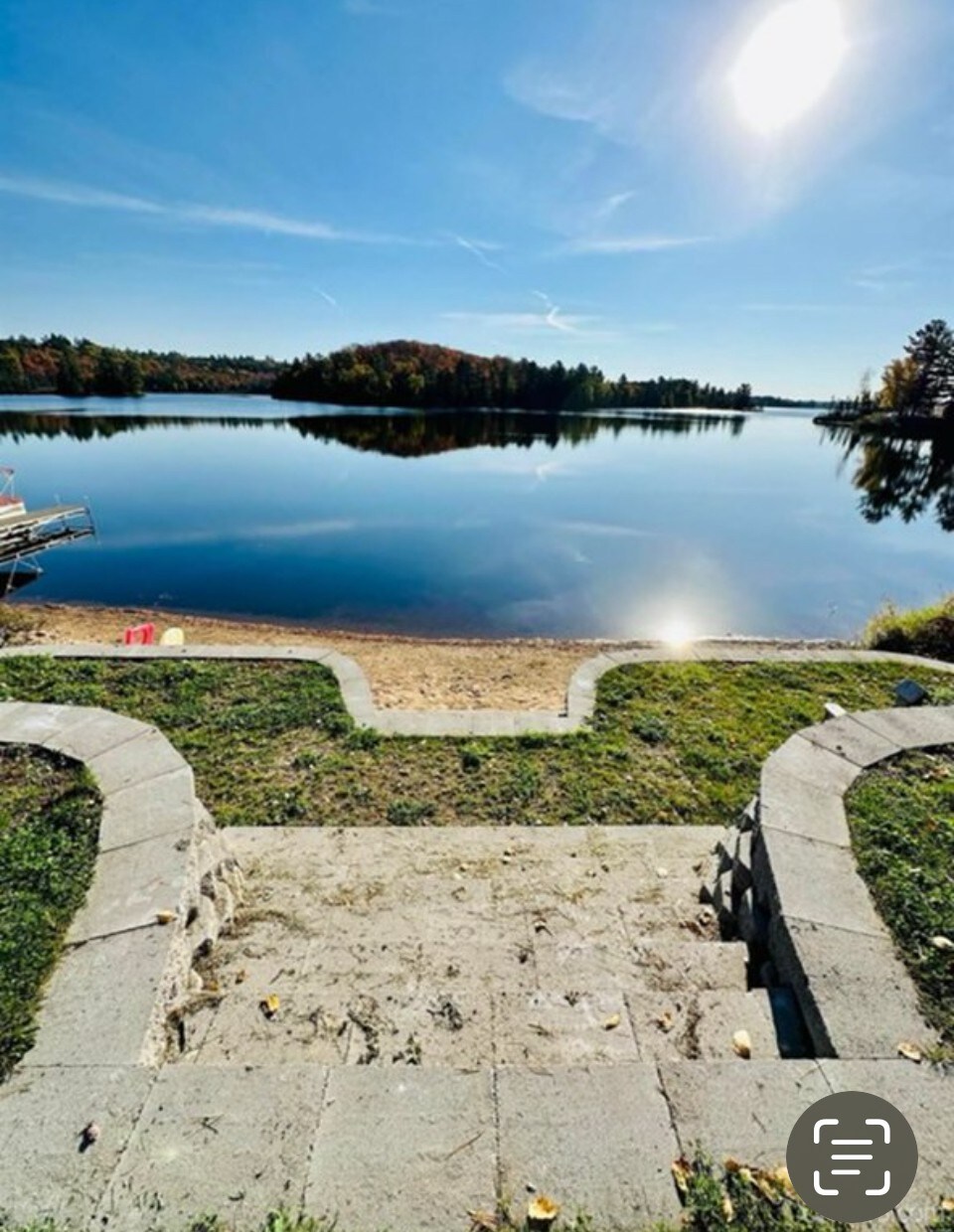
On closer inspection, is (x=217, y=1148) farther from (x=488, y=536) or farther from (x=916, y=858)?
(x=488, y=536)

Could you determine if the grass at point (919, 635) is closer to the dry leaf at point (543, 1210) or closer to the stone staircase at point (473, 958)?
the stone staircase at point (473, 958)

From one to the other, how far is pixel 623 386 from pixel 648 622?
397 ft

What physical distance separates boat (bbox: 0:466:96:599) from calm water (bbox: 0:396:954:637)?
→ 2.07 feet

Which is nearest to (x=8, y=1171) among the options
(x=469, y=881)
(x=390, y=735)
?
(x=469, y=881)

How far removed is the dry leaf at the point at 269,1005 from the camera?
247cm

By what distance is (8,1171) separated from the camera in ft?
5.46

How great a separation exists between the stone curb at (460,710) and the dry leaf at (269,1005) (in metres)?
2.88

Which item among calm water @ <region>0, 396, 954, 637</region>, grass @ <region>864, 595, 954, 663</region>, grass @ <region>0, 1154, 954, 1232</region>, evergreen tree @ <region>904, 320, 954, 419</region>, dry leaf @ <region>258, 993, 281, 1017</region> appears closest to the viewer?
grass @ <region>0, 1154, 954, 1232</region>

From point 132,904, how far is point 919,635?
34.1 ft

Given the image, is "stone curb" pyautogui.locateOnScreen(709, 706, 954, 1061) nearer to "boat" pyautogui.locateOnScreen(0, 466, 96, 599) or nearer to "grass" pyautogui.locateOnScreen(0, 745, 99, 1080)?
"grass" pyautogui.locateOnScreen(0, 745, 99, 1080)

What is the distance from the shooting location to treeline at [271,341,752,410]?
92.0 m

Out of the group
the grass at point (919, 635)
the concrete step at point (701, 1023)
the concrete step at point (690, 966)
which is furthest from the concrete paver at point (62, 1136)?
the grass at point (919, 635)

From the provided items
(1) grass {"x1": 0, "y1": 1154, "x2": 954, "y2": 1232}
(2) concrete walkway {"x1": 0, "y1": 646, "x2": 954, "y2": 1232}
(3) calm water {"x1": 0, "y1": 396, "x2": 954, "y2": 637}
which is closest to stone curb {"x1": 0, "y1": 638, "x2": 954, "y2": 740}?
(2) concrete walkway {"x1": 0, "y1": 646, "x2": 954, "y2": 1232}

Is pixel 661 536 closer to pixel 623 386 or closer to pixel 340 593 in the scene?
pixel 340 593
